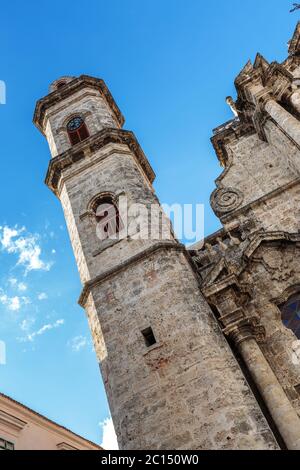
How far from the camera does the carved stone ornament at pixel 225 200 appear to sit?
44.4 ft

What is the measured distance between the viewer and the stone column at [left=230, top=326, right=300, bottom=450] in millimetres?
7793

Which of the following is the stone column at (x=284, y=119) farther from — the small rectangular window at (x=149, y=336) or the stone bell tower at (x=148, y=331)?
the small rectangular window at (x=149, y=336)

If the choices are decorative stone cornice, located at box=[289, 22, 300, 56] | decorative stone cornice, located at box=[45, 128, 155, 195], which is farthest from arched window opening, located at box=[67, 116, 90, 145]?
decorative stone cornice, located at box=[289, 22, 300, 56]

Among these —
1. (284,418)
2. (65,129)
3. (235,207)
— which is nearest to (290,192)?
(235,207)

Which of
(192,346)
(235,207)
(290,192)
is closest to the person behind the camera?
(192,346)

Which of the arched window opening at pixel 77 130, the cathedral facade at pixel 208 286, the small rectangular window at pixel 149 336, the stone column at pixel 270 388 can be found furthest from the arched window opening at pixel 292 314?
the arched window opening at pixel 77 130

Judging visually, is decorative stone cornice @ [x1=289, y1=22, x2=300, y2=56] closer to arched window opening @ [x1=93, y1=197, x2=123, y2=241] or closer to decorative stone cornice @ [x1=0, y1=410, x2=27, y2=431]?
arched window opening @ [x1=93, y1=197, x2=123, y2=241]

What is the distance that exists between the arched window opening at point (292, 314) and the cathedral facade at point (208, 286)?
0.08 ft

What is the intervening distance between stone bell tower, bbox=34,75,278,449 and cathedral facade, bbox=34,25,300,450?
23mm

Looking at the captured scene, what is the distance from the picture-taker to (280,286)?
417 inches

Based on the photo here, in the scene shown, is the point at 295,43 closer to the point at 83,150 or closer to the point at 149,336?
the point at 83,150

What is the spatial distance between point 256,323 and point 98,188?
19.8ft
